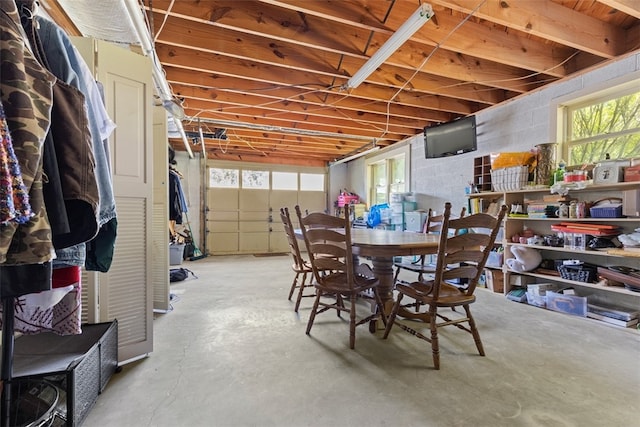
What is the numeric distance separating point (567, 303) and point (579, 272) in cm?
32

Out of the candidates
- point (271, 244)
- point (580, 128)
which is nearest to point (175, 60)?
point (580, 128)

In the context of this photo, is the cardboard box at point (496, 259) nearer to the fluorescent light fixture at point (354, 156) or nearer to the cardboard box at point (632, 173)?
the cardboard box at point (632, 173)

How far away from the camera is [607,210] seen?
100 inches

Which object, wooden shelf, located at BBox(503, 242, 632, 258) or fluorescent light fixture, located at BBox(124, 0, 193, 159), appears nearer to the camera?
fluorescent light fixture, located at BBox(124, 0, 193, 159)

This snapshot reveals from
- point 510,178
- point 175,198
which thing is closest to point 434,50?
point 510,178

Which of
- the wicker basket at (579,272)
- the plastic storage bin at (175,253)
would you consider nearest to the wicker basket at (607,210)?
the wicker basket at (579,272)

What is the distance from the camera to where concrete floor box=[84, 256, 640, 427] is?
4.43 ft

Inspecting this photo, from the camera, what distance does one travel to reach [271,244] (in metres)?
7.32

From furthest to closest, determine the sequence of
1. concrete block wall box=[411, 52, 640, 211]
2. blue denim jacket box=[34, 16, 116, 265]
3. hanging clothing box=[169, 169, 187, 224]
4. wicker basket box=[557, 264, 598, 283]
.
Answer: hanging clothing box=[169, 169, 187, 224], concrete block wall box=[411, 52, 640, 211], wicker basket box=[557, 264, 598, 283], blue denim jacket box=[34, 16, 116, 265]

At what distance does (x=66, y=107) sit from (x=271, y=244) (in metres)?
6.69

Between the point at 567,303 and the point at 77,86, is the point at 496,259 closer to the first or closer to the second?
the point at 567,303

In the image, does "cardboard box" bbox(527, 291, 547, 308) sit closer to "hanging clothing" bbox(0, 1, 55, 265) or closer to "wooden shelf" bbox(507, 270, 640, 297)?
"wooden shelf" bbox(507, 270, 640, 297)

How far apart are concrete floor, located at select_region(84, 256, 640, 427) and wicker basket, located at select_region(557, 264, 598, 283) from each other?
0.37 meters

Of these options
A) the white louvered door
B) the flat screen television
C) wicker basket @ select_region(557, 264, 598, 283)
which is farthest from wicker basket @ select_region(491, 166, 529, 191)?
the white louvered door
